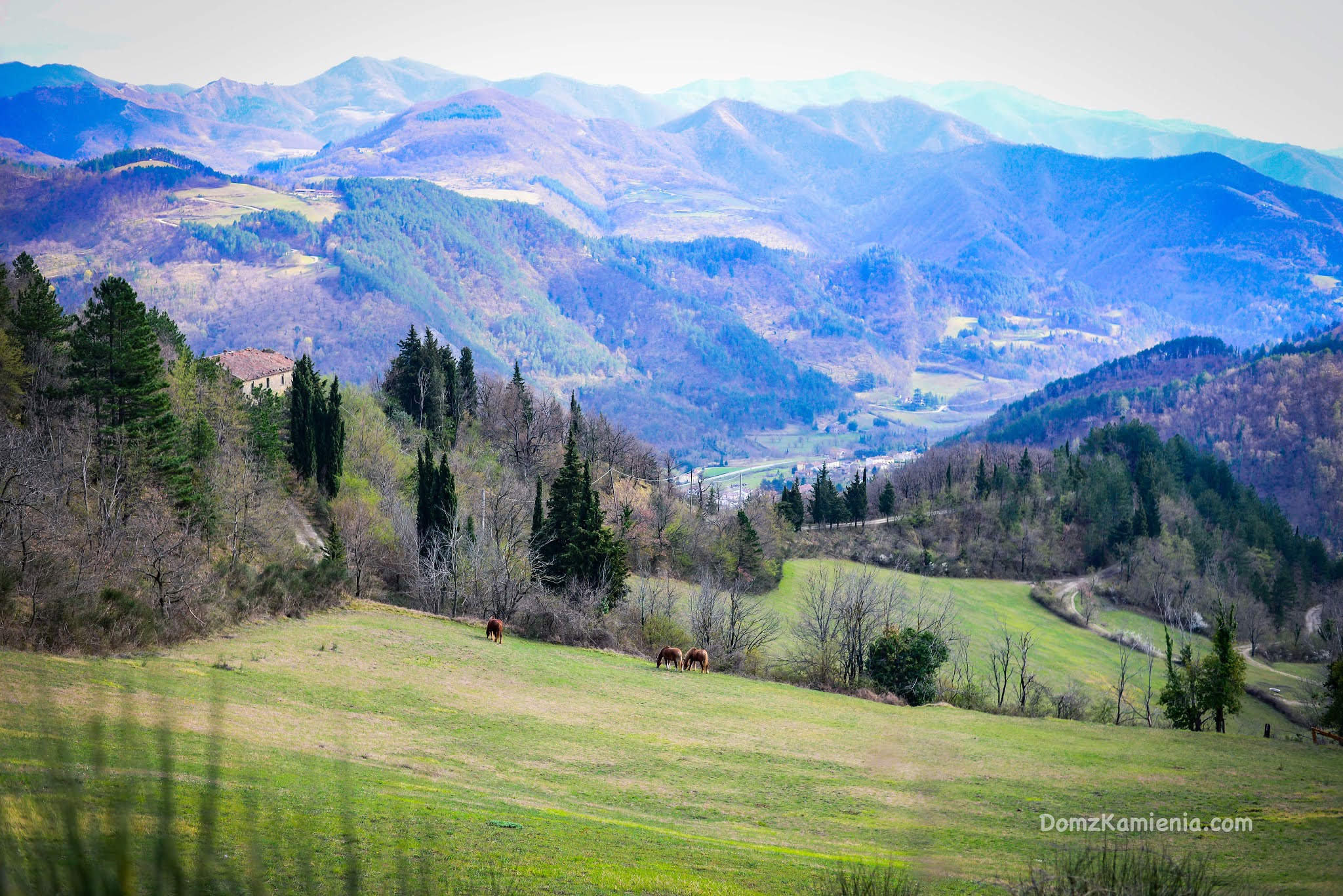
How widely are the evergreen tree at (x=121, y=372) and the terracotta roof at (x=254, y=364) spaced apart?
41.7 m

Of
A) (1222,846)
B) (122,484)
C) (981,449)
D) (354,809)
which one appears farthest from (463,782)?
(981,449)

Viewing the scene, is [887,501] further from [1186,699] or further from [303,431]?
[303,431]

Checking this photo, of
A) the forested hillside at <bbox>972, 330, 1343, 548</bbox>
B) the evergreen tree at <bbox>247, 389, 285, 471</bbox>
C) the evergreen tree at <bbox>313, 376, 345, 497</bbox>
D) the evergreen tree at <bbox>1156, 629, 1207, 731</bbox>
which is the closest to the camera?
the evergreen tree at <bbox>1156, 629, 1207, 731</bbox>

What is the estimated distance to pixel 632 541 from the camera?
67062 millimetres

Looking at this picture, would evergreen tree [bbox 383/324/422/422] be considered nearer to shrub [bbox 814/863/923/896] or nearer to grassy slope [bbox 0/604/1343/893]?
grassy slope [bbox 0/604/1343/893]

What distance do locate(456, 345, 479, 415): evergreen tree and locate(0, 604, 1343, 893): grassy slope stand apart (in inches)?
2178

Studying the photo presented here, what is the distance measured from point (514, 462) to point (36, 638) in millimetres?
56610

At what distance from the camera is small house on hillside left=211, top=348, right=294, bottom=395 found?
8181 centimetres

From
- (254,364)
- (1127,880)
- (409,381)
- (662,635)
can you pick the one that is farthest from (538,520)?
(254,364)

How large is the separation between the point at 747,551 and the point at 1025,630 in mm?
26206

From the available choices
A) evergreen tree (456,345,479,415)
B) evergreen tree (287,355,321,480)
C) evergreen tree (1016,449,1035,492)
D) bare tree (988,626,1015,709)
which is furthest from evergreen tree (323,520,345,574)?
evergreen tree (1016,449,1035,492)

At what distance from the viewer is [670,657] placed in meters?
36.0

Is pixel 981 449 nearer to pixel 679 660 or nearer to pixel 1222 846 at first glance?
pixel 679 660

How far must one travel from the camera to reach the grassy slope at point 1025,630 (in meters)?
63.1
